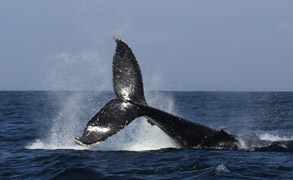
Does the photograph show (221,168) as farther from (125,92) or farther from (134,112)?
(125,92)

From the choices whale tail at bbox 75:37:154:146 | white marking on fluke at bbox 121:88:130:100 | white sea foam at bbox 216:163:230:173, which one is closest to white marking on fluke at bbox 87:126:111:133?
whale tail at bbox 75:37:154:146

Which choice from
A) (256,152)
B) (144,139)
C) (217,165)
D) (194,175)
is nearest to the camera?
(194,175)

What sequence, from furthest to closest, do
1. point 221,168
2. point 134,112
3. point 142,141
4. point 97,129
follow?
point 142,141
point 134,112
point 97,129
point 221,168

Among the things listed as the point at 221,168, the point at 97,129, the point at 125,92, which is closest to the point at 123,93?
the point at 125,92

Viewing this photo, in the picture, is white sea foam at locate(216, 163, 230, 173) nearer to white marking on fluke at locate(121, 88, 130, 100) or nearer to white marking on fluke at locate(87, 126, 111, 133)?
white marking on fluke at locate(87, 126, 111, 133)

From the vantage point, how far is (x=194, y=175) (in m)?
8.70

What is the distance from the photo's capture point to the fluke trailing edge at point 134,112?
32.1ft

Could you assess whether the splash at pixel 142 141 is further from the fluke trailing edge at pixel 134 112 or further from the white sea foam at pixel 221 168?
the white sea foam at pixel 221 168

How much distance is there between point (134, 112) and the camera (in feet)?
33.2

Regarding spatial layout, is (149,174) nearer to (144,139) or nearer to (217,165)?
(217,165)

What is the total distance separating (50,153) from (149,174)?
367 centimetres

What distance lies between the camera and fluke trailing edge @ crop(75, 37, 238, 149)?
979 centimetres

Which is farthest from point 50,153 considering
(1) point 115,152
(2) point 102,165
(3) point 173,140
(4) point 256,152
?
(4) point 256,152

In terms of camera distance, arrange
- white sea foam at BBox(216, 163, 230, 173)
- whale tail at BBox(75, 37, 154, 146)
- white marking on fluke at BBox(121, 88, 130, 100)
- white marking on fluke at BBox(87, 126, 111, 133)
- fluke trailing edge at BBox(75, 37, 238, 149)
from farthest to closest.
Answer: white marking on fluke at BBox(121, 88, 130, 100), fluke trailing edge at BBox(75, 37, 238, 149), whale tail at BBox(75, 37, 154, 146), white marking on fluke at BBox(87, 126, 111, 133), white sea foam at BBox(216, 163, 230, 173)
